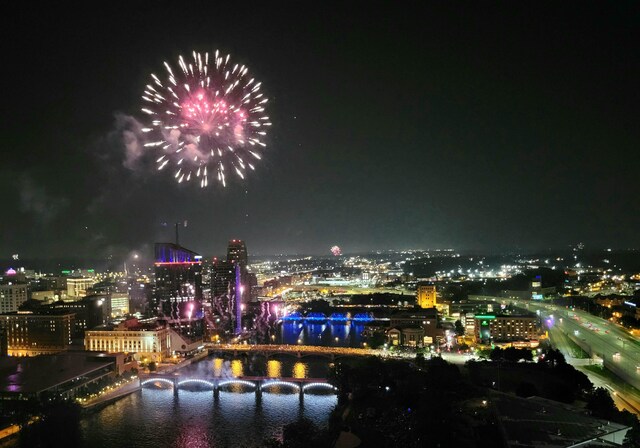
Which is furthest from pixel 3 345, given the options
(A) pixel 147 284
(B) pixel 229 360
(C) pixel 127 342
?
(A) pixel 147 284

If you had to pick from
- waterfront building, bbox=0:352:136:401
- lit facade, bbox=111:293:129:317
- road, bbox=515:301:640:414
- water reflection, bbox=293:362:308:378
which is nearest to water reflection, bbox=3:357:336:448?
water reflection, bbox=293:362:308:378

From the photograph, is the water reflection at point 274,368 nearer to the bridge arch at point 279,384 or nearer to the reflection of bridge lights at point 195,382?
the bridge arch at point 279,384

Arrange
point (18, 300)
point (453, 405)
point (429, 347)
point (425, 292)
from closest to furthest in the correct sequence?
point (453, 405), point (429, 347), point (18, 300), point (425, 292)

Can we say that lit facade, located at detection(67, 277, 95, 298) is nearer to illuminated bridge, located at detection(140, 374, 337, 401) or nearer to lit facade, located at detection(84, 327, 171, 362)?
lit facade, located at detection(84, 327, 171, 362)

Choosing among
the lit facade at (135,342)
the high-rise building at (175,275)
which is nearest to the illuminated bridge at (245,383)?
the lit facade at (135,342)

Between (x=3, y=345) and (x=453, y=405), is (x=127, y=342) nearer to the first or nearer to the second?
(x=3, y=345)
